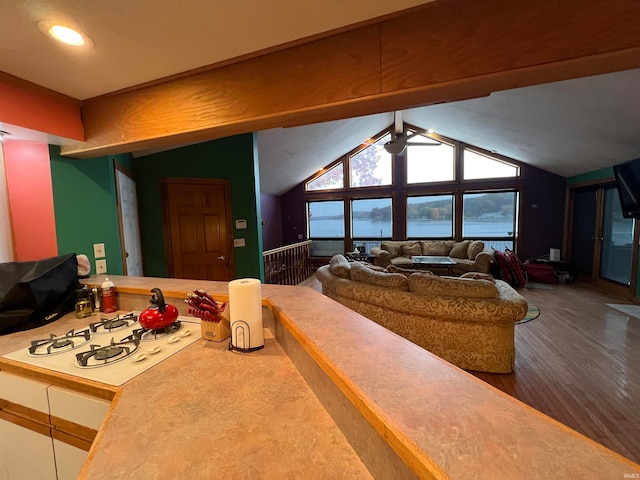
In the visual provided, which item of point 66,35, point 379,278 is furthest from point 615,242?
point 66,35

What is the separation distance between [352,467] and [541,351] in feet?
10.5

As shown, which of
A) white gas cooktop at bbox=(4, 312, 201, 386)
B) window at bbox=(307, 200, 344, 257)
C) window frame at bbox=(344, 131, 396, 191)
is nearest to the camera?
white gas cooktop at bbox=(4, 312, 201, 386)

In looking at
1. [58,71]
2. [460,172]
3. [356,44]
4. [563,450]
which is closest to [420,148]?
[460,172]

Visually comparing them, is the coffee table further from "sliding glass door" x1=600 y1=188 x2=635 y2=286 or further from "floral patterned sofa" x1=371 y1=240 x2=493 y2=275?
"sliding glass door" x1=600 y1=188 x2=635 y2=286

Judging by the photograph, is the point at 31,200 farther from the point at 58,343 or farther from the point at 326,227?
the point at 326,227

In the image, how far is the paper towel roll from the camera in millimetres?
1106

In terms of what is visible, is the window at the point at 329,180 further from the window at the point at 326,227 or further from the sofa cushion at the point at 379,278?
the sofa cushion at the point at 379,278

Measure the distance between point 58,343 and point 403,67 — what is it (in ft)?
6.16

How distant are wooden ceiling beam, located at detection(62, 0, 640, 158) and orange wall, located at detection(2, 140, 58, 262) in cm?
92

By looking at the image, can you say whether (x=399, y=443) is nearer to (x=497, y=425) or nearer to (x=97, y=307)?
(x=497, y=425)

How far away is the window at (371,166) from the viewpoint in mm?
7418

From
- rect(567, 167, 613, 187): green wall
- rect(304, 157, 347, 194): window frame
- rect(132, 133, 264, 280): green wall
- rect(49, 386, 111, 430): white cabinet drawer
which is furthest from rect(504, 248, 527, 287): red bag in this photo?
rect(49, 386, 111, 430): white cabinet drawer

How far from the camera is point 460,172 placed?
22.2ft

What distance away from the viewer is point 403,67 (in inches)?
41.6
